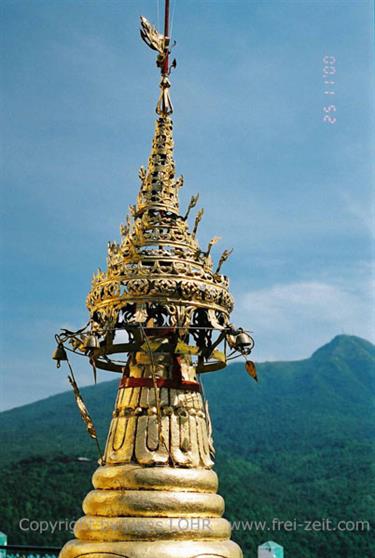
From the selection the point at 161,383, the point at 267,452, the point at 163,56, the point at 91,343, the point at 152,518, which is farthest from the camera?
the point at 267,452

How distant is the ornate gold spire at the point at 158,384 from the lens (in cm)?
444

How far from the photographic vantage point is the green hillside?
21953 mm

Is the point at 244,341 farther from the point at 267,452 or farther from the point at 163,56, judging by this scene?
the point at 267,452

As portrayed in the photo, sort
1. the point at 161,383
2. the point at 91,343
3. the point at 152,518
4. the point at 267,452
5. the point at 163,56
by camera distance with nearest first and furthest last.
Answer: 1. the point at 152,518
2. the point at 91,343
3. the point at 161,383
4. the point at 163,56
5. the point at 267,452

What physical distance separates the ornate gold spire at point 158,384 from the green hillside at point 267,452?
34.9 ft

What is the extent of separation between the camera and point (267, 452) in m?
33.0

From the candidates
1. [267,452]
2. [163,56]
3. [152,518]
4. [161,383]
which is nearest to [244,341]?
[161,383]

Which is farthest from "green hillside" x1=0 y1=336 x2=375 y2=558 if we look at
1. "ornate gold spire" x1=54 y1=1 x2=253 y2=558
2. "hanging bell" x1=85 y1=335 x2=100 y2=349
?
"hanging bell" x1=85 y1=335 x2=100 y2=349

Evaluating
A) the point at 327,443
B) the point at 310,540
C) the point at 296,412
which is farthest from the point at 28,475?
the point at 296,412

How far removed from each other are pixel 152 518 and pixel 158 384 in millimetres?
948

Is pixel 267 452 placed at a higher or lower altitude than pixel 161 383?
higher

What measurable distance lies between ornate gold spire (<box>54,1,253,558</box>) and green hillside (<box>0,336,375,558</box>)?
1065cm

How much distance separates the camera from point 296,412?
1550 inches

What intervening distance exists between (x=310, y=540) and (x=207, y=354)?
63.9ft
